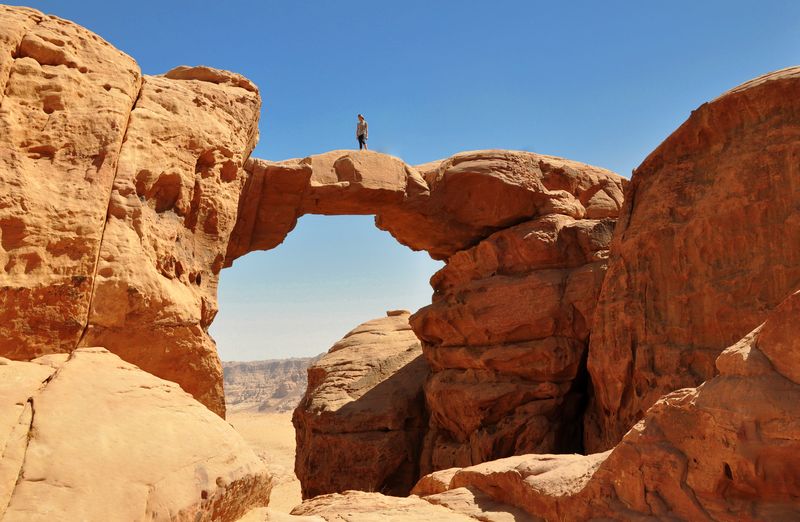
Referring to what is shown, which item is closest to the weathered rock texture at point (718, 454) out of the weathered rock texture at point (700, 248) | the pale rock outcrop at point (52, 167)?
the weathered rock texture at point (700, 248)

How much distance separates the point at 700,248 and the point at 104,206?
26.3 ft

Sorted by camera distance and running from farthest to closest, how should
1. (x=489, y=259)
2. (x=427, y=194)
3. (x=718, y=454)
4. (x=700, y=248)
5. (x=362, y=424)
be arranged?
1. (x=362, y=424)
2. (x=489, y=259)
3. (x=427, y=194)
4. (x=700, y=248)
5. (x=718, y=454)

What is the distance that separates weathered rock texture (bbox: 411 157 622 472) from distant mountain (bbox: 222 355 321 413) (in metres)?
43.5

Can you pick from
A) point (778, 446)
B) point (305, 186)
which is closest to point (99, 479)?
point (778, 446)

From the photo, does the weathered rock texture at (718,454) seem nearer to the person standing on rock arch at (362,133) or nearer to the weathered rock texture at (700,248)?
the weathered rock texture at (700,248)

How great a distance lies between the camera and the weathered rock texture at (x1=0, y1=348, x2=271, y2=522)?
151 inches

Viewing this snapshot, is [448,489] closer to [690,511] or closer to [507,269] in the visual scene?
[690,511]

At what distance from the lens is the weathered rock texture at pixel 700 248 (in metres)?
8.47

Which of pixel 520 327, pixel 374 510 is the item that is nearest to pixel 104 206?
pixel 374 510

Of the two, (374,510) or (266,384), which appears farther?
(266,384)

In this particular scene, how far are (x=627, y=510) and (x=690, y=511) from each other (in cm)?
54

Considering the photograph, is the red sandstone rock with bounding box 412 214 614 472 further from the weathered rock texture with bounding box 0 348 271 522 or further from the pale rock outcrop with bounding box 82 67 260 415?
the weathered rock texture with bounding box 0 348 271 522

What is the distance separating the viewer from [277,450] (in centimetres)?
3228

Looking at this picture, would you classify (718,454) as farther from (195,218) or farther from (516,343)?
(516,343)
